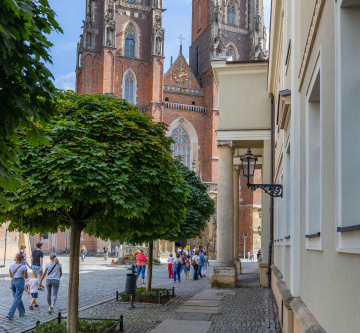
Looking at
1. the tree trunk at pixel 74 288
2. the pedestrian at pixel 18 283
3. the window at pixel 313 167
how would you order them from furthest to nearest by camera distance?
the pedestrian at pixel 18 283
the tree trunk at pixel 74 288
the window at pixel 313 167

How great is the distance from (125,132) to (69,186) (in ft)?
5.61

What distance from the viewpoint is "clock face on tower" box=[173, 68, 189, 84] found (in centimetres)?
5284

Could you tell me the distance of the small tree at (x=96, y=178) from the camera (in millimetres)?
7848

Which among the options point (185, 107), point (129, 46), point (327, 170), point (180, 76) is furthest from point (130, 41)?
point (327, 170)

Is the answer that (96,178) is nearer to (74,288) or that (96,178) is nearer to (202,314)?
(74,288)

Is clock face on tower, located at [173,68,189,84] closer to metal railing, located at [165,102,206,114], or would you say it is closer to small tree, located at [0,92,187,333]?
metal railing, located at [165,102,206,114]

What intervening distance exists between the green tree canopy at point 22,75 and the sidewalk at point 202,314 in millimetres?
6057

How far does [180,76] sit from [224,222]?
36.3 meters

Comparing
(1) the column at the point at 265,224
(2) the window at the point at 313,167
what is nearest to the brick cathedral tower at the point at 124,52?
(1) the column at the point at 265,224

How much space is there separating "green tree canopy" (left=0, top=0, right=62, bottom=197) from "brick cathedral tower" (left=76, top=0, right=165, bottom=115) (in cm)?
4308

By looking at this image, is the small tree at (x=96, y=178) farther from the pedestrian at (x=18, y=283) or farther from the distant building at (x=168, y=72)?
the distant building at (x=168, y=72)

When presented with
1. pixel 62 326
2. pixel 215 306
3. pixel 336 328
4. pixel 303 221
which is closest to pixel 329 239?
pixel 336 328

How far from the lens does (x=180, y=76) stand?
53.0 meters

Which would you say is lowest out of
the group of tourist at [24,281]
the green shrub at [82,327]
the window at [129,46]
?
the green shrub at [82,327]
